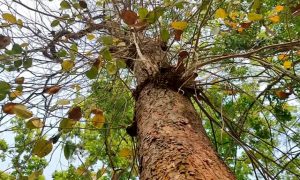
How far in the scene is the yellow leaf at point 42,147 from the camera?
132 cm

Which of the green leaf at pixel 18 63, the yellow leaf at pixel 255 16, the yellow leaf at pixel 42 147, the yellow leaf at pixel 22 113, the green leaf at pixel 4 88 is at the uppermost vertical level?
the yellow leaf at pixel 255 16

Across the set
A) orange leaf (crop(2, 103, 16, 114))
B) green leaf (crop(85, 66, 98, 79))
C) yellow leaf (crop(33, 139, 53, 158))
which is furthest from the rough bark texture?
orange leaf (crop(2, 103, 16, 114))

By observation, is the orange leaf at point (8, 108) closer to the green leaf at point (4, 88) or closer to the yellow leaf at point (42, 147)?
the green leaf at point (4, 88)

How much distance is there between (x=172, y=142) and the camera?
102 cm

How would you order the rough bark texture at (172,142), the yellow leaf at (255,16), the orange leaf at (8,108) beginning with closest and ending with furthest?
1. the rough bark texture at (172,142)
2. the yellow leaf at (255,16)
3. the orange leaf at (8,108)

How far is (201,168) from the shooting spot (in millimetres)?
868

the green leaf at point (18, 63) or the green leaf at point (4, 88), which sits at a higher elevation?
the green leaf at point (18, 63)

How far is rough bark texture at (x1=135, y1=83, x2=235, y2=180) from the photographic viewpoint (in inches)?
34.5

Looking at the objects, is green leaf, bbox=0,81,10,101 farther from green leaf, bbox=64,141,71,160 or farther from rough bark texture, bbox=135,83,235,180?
rough bark texture, bbox=135,83,235,180

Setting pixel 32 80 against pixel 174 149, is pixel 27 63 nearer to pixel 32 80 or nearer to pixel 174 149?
pixel 32 80

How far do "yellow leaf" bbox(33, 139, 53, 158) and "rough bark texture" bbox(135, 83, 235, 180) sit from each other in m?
0.41

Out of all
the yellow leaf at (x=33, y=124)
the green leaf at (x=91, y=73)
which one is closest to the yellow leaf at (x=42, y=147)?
the yellow leaf at (x=33, y=124)

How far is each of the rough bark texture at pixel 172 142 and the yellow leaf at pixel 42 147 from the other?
0.41 m

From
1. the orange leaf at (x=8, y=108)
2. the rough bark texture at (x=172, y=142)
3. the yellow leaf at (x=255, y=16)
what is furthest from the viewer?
the orange leaf at (x=8, y=108)
